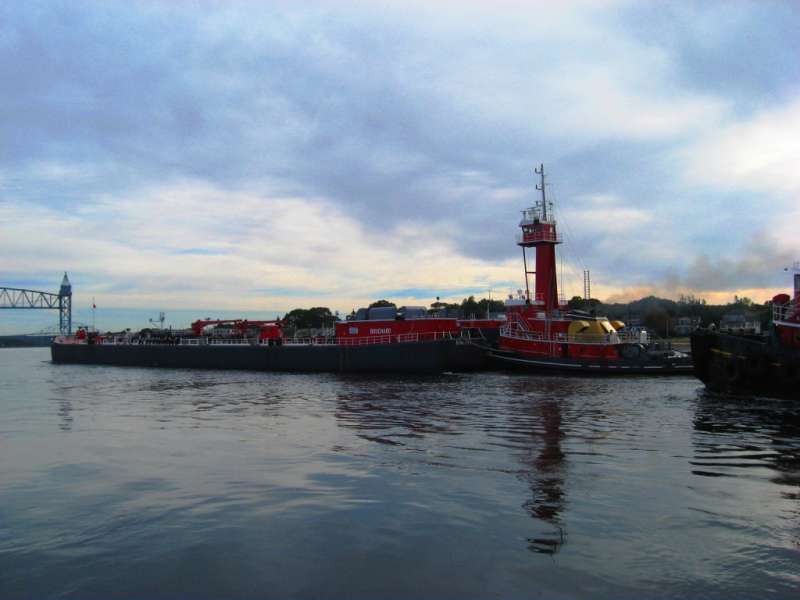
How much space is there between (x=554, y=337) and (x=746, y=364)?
18.9 m

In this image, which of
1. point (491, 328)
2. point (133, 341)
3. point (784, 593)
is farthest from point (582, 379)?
point (133, 341)

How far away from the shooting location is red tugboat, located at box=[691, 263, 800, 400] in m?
26.2

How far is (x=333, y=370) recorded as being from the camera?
4788 cm

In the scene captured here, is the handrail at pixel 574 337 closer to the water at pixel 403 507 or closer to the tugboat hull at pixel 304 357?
the tugboat hull at pixel 304 357

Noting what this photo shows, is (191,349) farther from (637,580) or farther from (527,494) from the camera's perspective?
(637,580)

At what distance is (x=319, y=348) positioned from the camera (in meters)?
49.3

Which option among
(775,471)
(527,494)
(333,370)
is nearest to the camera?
(527,494)

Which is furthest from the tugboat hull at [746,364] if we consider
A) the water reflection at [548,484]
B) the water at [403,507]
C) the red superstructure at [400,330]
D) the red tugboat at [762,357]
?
the red superstructure at [400,330]

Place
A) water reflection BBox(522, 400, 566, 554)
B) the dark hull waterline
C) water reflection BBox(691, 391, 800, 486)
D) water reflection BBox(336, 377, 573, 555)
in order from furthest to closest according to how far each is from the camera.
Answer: the dark hull waterline → water reflection BBox(691, 391, 800, 486) → water reflection BBox(336, 377, 573, 555) → water reflection BBox(522, 400, 566, 554)

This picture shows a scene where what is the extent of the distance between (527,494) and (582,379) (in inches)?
1164

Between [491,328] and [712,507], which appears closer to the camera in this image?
[712,507]

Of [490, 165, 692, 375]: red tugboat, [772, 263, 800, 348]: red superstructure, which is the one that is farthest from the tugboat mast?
[772, 263, 800, 348]: red superstructure

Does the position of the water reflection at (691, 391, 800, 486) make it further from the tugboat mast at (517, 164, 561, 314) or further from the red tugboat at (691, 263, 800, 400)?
the tugboat mast at (517, 164, 561, 314)

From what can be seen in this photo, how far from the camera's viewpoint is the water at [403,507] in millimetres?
7078
